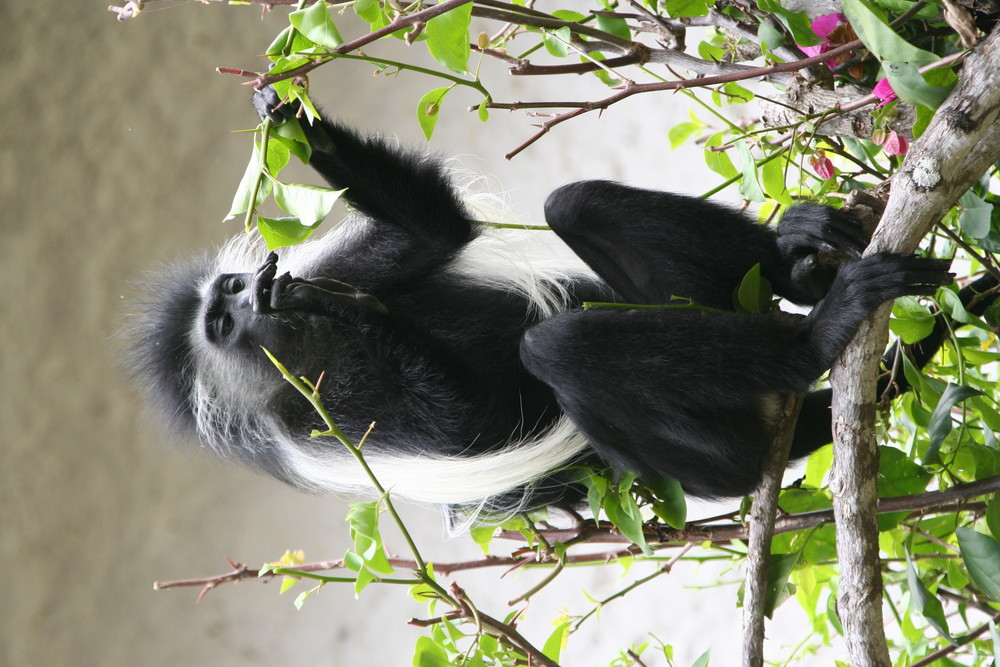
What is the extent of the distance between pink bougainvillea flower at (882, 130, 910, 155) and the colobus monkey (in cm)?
7

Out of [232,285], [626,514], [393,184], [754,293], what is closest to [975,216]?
[754,293]

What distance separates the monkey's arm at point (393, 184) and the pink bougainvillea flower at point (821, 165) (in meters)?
0.44

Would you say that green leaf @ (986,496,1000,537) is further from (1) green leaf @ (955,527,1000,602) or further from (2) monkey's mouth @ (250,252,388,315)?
(2) monkey's mouth @ (250,252,388,315)

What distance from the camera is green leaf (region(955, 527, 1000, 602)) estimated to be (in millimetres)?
678

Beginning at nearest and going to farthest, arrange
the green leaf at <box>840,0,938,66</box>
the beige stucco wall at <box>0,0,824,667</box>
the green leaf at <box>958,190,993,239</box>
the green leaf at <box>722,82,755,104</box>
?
the green leaf at <box>840,0,938,66</box> < the green leaf at <box>958,190,993,239</box> < the green leaf at <box>722,82,755,104</box> < the beige stucco wall at <box>0,0,824,667</box>

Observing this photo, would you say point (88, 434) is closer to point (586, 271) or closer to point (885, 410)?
point (586, 271)

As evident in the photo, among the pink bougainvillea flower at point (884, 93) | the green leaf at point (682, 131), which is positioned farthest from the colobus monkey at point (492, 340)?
the green leaf at point (682, 131)

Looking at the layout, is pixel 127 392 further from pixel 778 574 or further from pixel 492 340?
pixel 778 574

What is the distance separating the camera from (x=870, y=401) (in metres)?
0.68

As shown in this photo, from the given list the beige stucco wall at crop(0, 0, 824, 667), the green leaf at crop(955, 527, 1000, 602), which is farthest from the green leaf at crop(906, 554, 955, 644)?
the beige stucco wall at crop(0, 0, 824, 667)

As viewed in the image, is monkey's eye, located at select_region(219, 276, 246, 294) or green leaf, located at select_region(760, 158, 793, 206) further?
monkey's eye, located at select_region(219, 276, 246, 294)

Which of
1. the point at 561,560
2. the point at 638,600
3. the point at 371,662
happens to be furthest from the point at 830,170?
the point at 371,662

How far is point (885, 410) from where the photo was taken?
3.19 ft

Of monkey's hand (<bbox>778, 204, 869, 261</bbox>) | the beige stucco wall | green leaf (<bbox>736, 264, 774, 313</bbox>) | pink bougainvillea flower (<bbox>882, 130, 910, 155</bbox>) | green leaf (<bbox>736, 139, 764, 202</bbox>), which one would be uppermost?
pink bougainvillea flower (<bbox>882, 130, 910, 155</bbox>)
